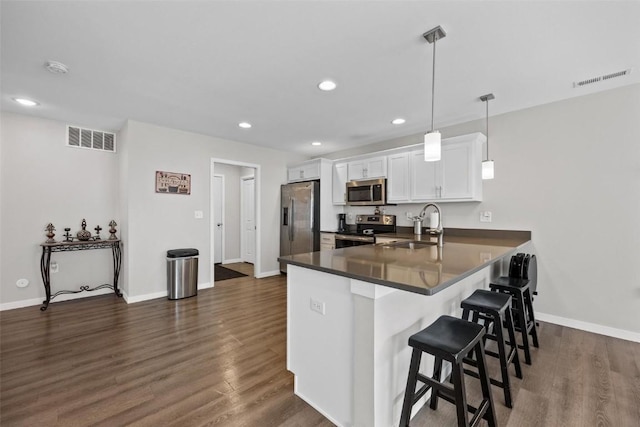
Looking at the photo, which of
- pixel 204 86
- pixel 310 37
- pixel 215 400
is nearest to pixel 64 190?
pixel 204 86

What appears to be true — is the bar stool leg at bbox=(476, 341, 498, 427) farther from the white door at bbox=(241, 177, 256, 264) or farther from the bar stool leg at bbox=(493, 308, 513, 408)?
the white door at bbox=(241, 177, 256, 264)

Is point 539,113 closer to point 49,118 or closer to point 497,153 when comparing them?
point 497,153

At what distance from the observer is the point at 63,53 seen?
2.08 metres

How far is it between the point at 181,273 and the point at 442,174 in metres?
3.88

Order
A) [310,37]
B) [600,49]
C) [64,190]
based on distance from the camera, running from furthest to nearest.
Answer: [64,190]
[600,49]
[310,37]

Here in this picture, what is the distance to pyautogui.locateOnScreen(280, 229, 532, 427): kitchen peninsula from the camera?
4.45 feet

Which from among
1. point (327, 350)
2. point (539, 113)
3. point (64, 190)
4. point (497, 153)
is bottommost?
point (327, 350)

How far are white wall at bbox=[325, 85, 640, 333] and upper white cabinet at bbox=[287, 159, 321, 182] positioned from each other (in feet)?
9.02

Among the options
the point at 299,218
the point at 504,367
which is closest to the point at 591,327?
the point at 504,367

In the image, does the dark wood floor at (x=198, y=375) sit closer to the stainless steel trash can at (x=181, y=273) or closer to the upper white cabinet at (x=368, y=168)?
the stainless steel trash can at (x=181, y=273)

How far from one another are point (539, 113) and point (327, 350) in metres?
3.49

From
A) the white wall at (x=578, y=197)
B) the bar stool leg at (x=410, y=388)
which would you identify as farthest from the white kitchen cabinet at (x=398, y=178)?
the bar stool leg at (x=410, y=388)

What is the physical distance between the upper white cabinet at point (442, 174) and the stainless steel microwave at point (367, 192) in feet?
0.39

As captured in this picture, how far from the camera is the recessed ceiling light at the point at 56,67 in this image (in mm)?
2210
